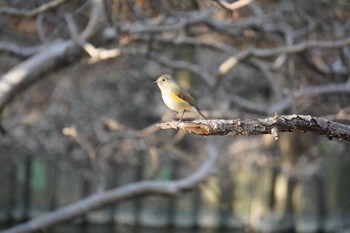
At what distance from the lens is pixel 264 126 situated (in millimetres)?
3270

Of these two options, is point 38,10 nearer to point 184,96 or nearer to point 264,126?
Answer: point 184,96

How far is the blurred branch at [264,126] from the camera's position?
3156 millimetres

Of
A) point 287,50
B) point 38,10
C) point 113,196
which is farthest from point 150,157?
point 38,10

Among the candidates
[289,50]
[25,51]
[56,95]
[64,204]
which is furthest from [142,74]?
[289,50]

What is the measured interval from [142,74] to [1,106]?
5212 millimetres

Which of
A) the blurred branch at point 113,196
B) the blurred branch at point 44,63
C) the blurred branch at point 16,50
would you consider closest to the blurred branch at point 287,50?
the blurred branch at point 44,63

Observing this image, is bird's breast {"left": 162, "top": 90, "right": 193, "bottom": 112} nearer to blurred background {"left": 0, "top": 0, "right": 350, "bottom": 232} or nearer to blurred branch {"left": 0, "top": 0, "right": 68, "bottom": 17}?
blurred branch {"left": 0, "top": 0, "right": 68, "bottom": 17}

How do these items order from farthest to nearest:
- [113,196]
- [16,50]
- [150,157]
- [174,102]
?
[150,157]
[113,196]
[16,50]
[174,102]

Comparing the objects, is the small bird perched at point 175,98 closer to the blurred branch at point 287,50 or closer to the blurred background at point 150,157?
the blurred branch at point 287,50

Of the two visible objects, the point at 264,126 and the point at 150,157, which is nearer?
the point at 264,126

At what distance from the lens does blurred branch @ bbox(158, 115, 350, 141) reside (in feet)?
10.4

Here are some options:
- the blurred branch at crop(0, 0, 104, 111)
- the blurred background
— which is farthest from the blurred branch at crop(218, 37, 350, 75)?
the blurred background

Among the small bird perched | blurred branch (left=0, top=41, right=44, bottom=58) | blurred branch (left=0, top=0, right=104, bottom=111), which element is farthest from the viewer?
blurred branch (left=0, top=41, right=44, bottom=58)

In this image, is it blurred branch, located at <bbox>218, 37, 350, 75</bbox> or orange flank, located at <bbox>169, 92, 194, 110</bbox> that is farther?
blurred branch, located at <bbox>218, 37, 350, 75</bbox>
